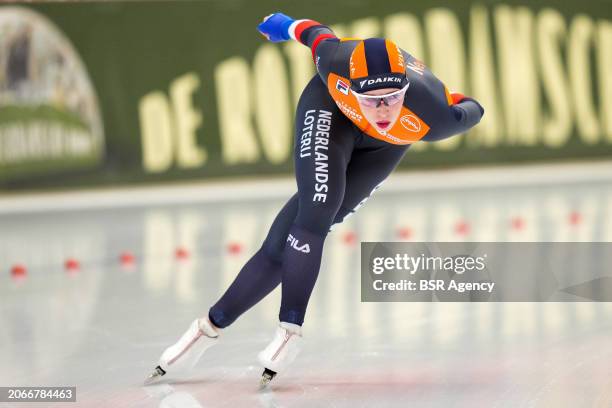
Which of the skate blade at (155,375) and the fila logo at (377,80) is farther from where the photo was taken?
the skate blade at (155,375)

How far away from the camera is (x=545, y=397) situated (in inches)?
120

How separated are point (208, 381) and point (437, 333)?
3.73 feet

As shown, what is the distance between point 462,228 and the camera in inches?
273

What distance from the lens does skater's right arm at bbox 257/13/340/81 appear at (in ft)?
11.2

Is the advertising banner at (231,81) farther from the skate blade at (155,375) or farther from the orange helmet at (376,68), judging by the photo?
the orange helmet at (376,68)

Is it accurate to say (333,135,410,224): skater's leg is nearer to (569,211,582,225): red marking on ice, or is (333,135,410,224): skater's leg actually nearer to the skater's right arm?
the skater's right arm

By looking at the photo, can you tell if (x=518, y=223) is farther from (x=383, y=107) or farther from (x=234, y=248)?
(x=383, y=107)

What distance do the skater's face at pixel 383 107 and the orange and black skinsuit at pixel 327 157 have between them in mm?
48

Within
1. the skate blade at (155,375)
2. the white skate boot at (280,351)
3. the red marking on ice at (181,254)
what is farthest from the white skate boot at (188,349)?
the red marking on ice at (181,254)

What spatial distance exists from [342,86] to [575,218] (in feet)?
14.6

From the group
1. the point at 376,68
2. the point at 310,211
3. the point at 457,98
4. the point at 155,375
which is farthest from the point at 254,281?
the point at 457,98

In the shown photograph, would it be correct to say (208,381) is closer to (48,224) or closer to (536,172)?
(48,224)

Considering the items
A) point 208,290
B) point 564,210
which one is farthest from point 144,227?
point 564,210

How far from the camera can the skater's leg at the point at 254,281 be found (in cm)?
346
